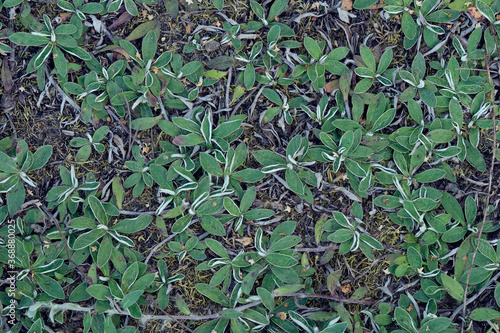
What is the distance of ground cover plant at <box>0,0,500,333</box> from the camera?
1864 mm

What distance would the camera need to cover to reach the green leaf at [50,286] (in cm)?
183

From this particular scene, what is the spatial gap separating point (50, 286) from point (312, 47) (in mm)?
1767

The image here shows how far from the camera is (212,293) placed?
1.85m

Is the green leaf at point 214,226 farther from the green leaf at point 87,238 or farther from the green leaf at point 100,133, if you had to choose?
the green leaf at point 100,133

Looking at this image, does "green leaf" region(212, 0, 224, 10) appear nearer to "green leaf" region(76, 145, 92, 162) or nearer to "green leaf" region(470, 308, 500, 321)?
"green leaf" region(76, 145, 92, 162)

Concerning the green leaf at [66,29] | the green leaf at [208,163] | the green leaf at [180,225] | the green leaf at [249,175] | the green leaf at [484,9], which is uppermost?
the green leaf at [484,9]

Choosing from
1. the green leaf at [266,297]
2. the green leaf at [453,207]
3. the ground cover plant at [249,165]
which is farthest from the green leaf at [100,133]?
the green leaf at [453,207]

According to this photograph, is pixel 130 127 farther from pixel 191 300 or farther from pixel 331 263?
pixel 331 263

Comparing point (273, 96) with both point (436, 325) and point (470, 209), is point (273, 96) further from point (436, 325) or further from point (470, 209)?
point (436, 325)

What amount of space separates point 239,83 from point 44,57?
0.99 m

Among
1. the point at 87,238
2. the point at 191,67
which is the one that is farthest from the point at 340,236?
the point at 87,238

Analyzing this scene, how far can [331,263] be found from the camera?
1.93 meters

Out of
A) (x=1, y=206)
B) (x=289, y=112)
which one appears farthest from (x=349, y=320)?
(x=1, y=206)

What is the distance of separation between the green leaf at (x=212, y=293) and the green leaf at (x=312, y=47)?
1.28 metres
